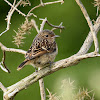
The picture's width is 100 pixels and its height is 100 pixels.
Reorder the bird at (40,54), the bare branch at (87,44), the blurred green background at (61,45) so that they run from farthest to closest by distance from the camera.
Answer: the blurred green background at (61,45) → the bird at (40,54) → the bare branch at (87,44)

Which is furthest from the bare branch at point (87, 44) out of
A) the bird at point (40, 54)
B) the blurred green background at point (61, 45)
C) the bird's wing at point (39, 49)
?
the blurred green background at point (61, 45)

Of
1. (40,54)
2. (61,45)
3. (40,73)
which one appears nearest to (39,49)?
(40,54)

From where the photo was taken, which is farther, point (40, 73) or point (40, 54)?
point (40, 54)

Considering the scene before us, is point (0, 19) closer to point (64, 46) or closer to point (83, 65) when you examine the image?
point (64, 46)

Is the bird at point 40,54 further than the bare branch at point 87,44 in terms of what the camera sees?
Yes

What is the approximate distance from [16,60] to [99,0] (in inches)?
119

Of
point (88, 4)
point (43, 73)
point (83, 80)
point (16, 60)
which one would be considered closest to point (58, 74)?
point (83, 80)

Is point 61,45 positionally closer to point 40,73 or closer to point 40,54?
point 40,54

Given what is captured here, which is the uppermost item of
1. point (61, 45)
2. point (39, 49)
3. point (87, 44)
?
point (39, 49)

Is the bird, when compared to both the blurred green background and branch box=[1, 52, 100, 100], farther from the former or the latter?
the blurred green background

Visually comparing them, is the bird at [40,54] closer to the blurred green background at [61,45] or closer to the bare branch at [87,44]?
the bare branch at [87,44]

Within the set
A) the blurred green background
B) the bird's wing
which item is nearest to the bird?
the bird's wing

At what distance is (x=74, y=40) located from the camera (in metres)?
5.83

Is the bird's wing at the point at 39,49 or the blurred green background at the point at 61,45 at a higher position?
the bird's wing at the point at 39,49
